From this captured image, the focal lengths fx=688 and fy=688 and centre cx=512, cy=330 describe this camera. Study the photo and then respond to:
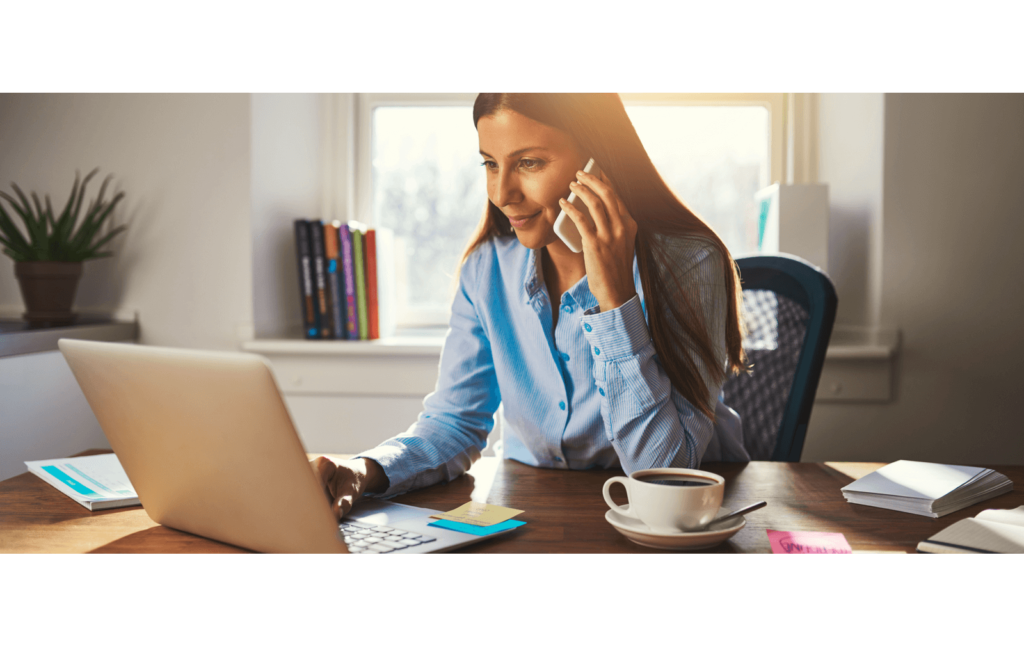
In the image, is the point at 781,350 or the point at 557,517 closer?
the point at 557,517

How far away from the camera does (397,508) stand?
0.77m

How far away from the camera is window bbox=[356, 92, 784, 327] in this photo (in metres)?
2.17

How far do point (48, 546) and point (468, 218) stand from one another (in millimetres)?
1714

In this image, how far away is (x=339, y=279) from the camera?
1987 millimetres

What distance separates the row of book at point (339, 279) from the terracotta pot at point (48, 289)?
595mm

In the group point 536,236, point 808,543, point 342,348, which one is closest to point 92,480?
point 536,236

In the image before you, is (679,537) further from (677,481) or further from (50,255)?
(50,255)

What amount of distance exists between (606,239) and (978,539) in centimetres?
57

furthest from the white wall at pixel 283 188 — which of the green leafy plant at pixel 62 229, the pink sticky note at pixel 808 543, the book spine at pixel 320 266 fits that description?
the pink sticky note at pixel 808 543

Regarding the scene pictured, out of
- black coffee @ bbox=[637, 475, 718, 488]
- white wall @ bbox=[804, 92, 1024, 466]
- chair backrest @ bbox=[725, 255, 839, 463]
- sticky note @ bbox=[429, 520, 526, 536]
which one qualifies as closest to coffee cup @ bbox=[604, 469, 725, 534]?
black coffee @ bbox=[637, 475, 718, 488]

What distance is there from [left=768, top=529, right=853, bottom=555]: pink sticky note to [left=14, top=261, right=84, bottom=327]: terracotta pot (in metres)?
1.83

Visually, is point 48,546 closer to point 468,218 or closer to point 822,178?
point 468,218

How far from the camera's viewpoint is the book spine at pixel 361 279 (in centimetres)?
197
